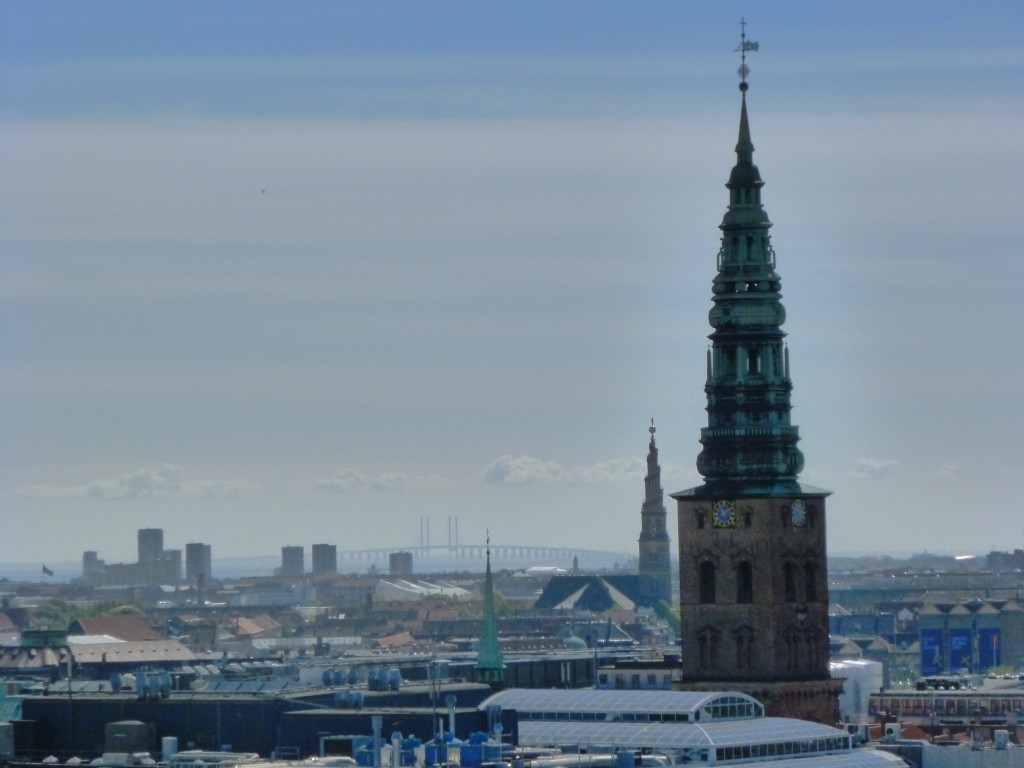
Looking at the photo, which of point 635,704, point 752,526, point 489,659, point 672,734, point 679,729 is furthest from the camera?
point 489,659

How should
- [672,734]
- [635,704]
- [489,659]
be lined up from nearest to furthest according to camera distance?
1. [672,734]
2. [635,704]
3. [489,659]

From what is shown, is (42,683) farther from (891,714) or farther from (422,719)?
(422,719)

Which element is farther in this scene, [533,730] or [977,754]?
[977,754]

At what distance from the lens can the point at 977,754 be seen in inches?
5143

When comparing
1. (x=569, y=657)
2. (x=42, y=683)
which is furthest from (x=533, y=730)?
(x=42, y=683)

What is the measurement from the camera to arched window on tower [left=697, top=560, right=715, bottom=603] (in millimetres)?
130750

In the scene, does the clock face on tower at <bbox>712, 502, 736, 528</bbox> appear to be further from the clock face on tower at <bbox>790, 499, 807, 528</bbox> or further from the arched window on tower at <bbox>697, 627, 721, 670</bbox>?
the arched window on tower at <bbox>697, 627, 721, 670</bbox>

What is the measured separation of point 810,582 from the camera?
430 ft

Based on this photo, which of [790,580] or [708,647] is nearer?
[708,647]

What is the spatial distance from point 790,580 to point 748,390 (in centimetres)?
619

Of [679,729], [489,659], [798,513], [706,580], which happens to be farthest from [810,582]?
[679,729]

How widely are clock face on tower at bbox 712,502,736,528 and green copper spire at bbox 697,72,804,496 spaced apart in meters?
0.41

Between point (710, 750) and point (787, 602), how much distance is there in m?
18.8

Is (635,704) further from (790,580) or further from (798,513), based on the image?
(798,513)
